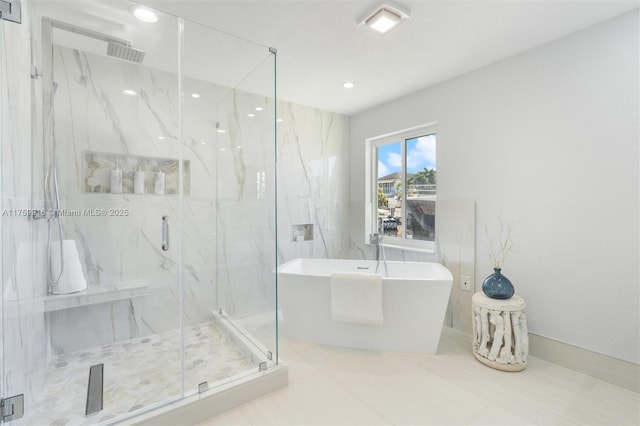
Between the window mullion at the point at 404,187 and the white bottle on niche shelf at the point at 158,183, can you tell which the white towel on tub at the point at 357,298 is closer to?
the window mullion at the point at 404,187

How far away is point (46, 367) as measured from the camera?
195cm

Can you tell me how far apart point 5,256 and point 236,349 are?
1.55 metres

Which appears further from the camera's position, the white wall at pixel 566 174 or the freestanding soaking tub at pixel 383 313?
the freestanding soaking tub at pixel 383 313

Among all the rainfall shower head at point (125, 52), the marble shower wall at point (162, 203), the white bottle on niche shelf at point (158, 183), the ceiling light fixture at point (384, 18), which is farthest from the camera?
the white bottle on niche shelf at point (158, 183)

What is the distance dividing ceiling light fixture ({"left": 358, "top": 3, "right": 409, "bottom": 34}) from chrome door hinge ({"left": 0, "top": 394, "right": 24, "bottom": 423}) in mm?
2917

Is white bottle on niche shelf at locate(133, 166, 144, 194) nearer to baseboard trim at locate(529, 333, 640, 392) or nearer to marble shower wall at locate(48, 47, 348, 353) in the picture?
marble shower wall at locate(48, 47, 348, 353)

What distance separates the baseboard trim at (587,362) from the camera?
6.52 ft

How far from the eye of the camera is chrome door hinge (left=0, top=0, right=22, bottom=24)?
1313 mm

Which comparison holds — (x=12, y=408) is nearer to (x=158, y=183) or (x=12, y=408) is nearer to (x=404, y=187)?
(x=158, y=183)

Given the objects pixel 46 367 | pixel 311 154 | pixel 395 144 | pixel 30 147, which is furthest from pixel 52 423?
pixel 395 144

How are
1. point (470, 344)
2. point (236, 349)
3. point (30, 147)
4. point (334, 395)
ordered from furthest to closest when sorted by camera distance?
point (470, 344), point (236, 349), point (334, 395), point (30, 147)

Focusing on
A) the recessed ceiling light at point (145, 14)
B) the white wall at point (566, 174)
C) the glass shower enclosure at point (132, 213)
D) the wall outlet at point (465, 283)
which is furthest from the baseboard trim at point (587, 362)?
the recessed ceiling light at point (145, 14)

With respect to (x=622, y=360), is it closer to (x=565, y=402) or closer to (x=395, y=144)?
(x=565, y=402)

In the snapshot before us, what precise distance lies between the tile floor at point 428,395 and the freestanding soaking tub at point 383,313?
0.46ft
